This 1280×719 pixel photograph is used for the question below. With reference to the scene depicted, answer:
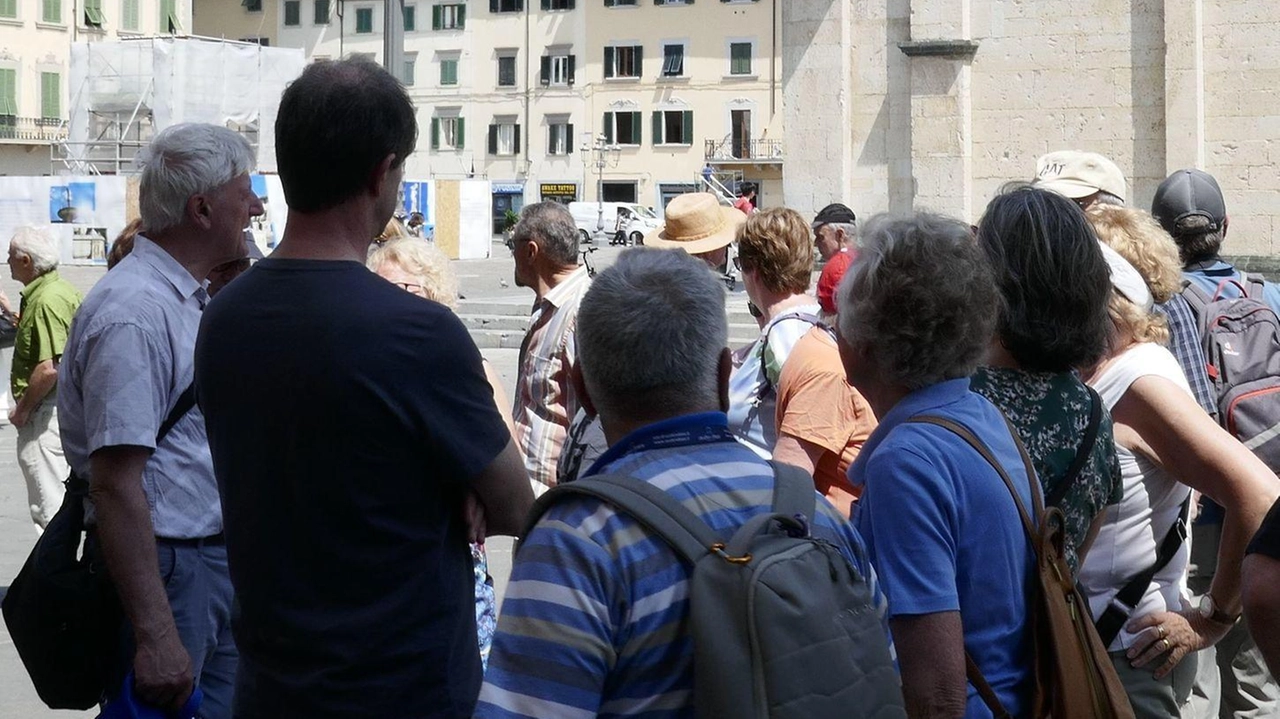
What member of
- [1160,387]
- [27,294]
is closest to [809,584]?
[1160,387]

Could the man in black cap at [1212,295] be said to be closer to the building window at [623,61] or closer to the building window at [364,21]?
the building window at [623,61]

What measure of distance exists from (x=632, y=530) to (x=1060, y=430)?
1168 millimetres

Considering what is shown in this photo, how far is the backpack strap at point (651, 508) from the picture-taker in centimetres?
200

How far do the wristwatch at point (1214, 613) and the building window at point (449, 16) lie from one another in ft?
220

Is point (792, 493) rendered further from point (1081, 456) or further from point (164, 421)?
point (164, 421)

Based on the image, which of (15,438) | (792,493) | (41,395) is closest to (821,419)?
(792,493)

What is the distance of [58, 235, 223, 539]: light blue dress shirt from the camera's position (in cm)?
324

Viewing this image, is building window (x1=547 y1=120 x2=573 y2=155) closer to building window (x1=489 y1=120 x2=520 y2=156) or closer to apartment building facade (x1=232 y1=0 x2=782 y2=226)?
apartment building facade (x1=232 y1=0 x2=782 y2=226)

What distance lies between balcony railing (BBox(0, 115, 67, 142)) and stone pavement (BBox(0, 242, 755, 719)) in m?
24.1

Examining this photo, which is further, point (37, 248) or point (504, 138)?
point (504, 138)

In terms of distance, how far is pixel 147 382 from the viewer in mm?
3285

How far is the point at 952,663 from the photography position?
2529 mm

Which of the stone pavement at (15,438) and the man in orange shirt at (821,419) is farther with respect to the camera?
the stone pavement at (15,438)

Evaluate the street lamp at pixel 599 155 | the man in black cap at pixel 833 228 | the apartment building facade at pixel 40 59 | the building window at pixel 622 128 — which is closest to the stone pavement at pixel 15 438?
the man in black cap at pixel 833 228
